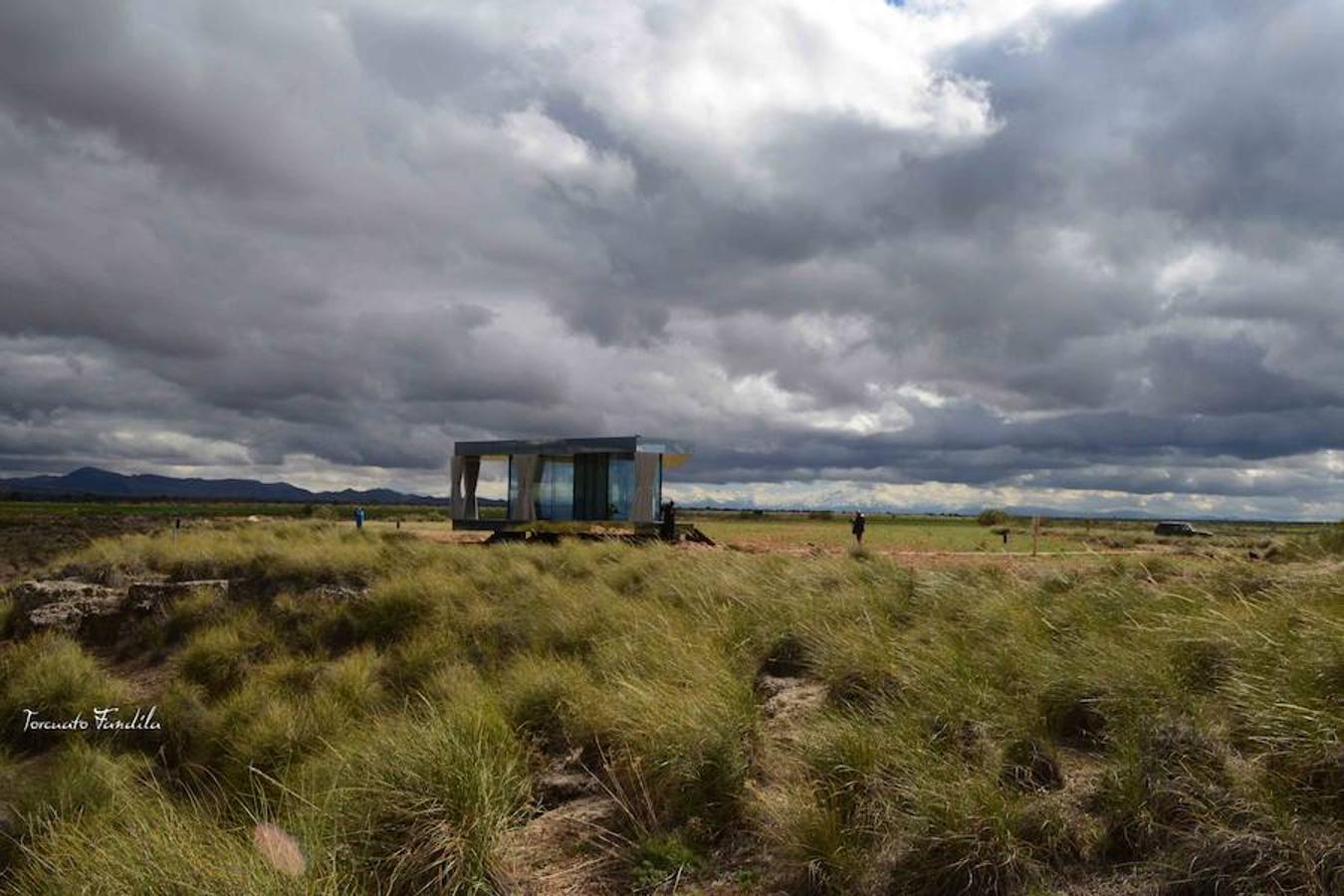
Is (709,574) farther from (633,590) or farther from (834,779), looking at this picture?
(834,779)

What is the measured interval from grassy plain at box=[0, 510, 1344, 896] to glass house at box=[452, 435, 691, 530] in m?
19.4

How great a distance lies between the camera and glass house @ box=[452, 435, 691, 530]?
105 ft

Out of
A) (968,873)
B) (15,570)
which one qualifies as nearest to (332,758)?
(968,873)

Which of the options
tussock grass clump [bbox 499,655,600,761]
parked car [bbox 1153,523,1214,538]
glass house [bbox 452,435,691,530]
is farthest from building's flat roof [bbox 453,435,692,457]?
parked car [bbox 1153,523,1214,538]

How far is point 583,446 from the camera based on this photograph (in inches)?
1276

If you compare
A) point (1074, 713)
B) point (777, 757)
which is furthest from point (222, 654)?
point (1074, 713)

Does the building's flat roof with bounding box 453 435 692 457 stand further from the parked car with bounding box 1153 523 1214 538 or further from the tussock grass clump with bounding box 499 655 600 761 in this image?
the parked car with bounding box 1153 523 1214 538

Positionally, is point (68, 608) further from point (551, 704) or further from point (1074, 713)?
point (1074, 713)

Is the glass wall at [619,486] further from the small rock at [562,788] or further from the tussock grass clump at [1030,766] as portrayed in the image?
the tussock grass clump at [1030,766]

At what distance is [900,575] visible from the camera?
12.6 m

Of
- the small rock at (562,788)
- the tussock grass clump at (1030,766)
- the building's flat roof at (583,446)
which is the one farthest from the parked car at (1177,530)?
the small rock at (562,788)

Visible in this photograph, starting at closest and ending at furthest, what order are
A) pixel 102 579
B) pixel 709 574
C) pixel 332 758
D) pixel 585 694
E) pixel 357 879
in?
pixel 357 879
pixel 332 758
pixel 585 694
pixel 709 574
pixel 102 579

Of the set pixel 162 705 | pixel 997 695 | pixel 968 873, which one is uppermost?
pixel 997 695

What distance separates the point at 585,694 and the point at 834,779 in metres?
3.07
